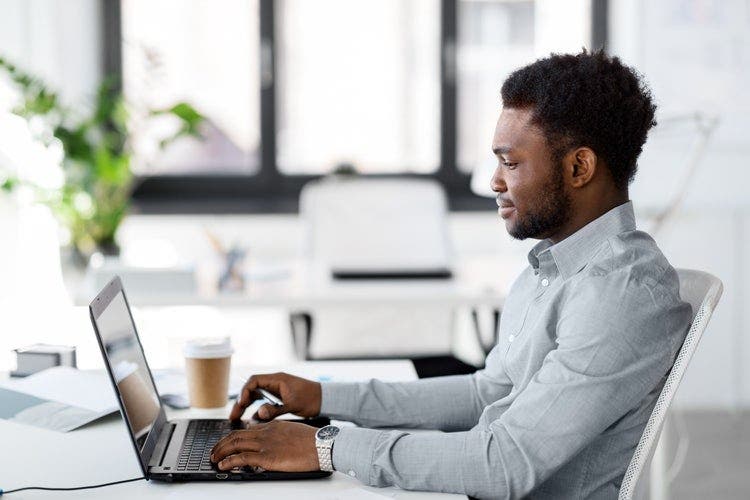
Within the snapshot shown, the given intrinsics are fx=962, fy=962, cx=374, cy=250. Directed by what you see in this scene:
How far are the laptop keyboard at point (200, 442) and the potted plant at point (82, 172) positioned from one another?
1970 mm

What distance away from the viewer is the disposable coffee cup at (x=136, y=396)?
126 cm

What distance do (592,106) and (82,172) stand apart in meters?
2.81

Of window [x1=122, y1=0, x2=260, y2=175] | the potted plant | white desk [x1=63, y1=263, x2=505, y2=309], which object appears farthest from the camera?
window [x1=122, y1=0, x2=260, y2=175]

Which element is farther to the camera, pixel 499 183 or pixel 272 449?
pixel 499 183

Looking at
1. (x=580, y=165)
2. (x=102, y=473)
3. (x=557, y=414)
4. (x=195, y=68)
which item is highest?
(x=195, y=68)

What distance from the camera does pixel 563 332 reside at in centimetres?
123

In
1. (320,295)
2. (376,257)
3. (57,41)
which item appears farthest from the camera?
(57,41)

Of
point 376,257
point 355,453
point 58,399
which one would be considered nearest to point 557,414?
point 355,453

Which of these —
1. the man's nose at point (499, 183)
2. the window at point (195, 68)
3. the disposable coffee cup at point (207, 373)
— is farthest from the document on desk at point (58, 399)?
the window at point (195, 68)

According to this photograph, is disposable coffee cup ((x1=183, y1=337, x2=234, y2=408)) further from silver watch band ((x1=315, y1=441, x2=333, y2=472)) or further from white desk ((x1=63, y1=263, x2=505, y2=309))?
white desk ((x1=63, y1=263, x2=505, y2=309))

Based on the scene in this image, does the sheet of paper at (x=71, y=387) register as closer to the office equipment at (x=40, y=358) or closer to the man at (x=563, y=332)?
the office equipment at (x=40, y=358)

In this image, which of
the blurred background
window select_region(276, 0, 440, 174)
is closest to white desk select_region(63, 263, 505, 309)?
the blurred background

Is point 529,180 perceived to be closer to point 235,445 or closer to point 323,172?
point 235,445

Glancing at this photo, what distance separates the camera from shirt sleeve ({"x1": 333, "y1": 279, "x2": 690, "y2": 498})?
1.17 m
